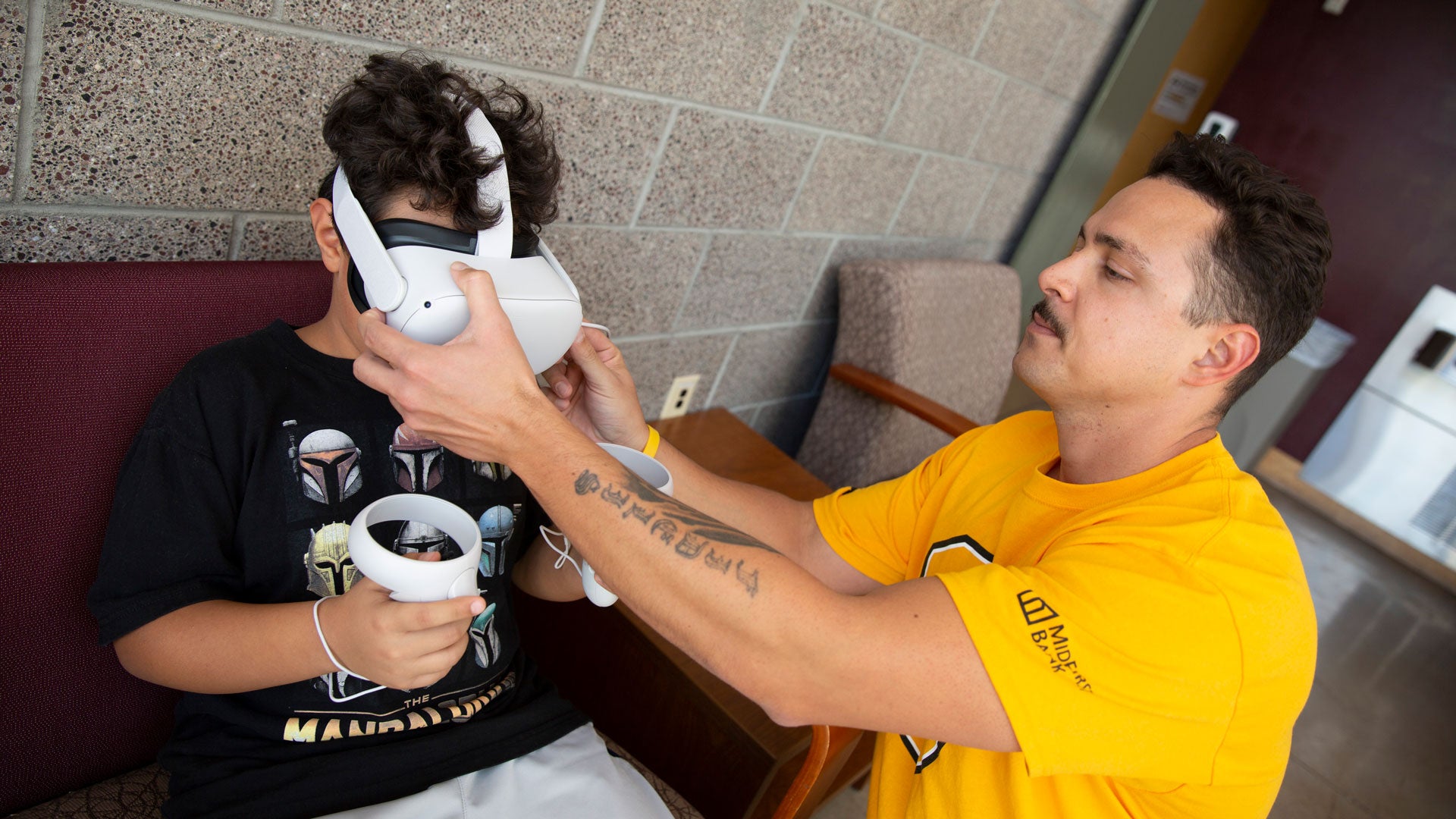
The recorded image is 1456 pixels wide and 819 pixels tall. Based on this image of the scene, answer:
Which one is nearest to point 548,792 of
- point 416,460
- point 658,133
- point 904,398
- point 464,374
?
point 416,460

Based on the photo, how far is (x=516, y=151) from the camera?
107cm

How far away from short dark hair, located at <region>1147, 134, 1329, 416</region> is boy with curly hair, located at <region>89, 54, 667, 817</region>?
33.7 inches

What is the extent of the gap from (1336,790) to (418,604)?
311 centimetres

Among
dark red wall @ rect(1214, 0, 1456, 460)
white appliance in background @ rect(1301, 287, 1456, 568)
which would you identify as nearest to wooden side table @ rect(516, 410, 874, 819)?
dark red wall @ rect(1214, 0, 1456, 460)

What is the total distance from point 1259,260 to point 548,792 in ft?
3.63

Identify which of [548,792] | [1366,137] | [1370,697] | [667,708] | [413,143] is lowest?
[1370,697]

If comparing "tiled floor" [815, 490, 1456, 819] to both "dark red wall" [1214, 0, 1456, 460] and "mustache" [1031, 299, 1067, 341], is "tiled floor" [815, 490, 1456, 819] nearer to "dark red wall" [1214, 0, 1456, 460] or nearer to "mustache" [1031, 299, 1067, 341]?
"dark red wall" [1214, 0, 1456, 460]

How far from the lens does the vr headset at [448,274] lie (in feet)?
2.78

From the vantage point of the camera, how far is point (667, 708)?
4.58 feet

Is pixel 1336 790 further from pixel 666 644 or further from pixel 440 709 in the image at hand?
pixel 440 709

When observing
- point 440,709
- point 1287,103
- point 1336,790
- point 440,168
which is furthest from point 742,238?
point 1287,103

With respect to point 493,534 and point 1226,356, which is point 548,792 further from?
point 1226,356

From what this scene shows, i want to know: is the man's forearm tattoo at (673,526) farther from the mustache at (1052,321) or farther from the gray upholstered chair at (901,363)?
the gray upholstered chair at (901,363)

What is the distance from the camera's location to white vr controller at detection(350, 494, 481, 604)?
77 cm
